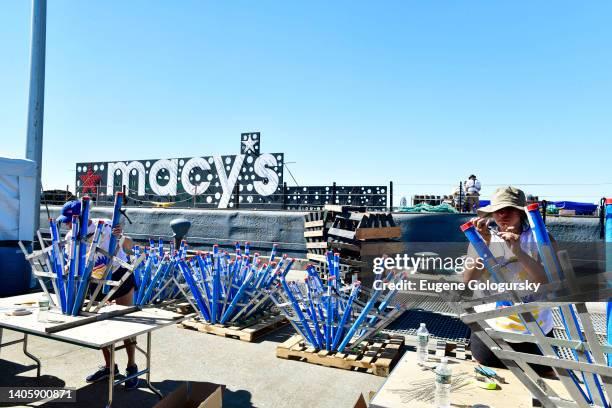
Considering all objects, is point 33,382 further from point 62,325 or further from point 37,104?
point 37,104

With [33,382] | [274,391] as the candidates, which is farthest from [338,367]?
[33,382]

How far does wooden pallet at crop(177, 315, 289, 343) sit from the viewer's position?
6168 millimetres

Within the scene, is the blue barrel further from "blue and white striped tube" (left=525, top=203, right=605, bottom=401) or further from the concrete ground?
"blue and white striped tube" (left=525, top=203, right=605, bottom=401)

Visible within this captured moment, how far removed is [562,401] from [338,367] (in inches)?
140

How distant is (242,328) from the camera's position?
21.0 ft

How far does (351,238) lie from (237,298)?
7.64 ft

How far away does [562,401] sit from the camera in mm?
1872

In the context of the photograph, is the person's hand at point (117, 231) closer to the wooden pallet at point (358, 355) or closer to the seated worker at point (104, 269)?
the seated worker at point (104, 269)

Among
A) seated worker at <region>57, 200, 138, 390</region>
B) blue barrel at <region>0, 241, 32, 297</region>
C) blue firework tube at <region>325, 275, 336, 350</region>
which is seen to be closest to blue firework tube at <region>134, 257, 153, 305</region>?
seated worker at <region>57, 200, 138, 390</region>

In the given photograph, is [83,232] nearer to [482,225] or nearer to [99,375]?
[99,375]

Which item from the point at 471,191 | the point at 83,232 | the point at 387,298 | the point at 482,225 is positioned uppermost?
the point at 471,191

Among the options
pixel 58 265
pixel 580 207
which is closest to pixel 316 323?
pixel 58 265

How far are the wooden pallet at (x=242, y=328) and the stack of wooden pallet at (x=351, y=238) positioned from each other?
154 cm

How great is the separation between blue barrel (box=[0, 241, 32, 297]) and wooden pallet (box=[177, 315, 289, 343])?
4.53 m
